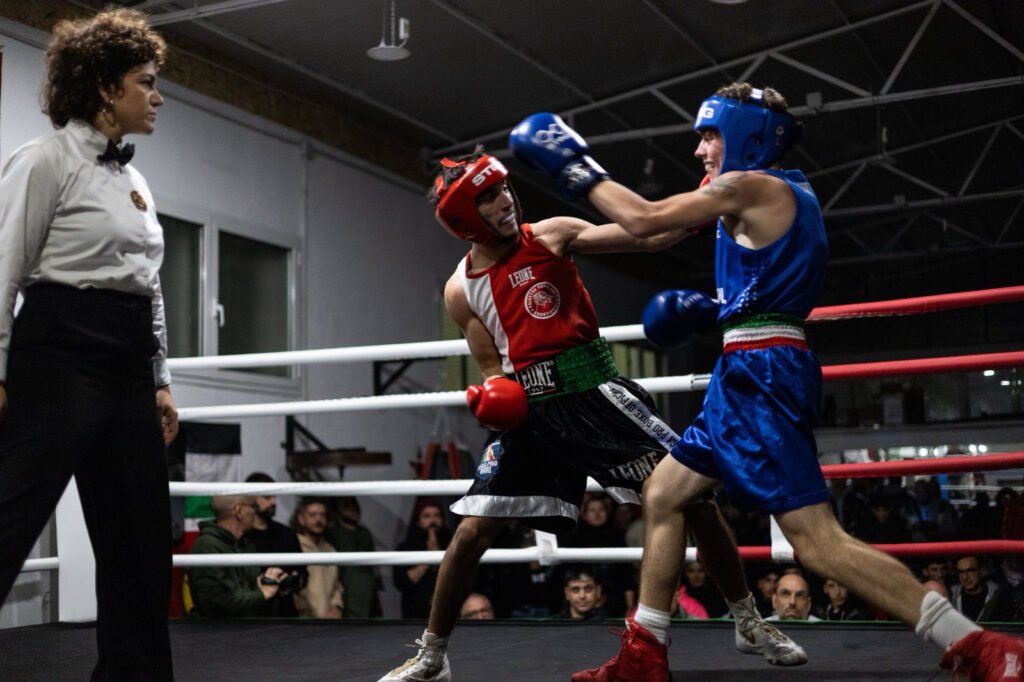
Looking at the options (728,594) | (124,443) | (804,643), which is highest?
(124,443)

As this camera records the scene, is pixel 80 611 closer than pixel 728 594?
No

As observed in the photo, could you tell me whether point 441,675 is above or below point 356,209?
below

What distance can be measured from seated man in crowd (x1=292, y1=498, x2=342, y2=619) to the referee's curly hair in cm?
384

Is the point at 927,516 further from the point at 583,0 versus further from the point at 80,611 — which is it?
the point at 80,611

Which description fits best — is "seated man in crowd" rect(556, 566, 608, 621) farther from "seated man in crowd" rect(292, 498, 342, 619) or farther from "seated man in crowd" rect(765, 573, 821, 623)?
"seated man in crowd" rect(292, 498, 342, 619)

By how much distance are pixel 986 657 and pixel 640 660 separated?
24.3 inches

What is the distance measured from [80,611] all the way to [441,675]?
76.0 inches

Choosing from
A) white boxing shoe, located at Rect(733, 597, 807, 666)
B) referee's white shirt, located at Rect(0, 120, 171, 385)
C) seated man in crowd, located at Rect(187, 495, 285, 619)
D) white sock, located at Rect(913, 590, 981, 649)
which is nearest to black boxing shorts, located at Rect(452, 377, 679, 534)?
white boxing shoe, located at Rect(733, 597, 807, 666)

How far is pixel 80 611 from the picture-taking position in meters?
3.68

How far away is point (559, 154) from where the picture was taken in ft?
6.72

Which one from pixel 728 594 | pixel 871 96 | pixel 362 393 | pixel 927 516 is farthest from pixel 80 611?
pixel 871 96

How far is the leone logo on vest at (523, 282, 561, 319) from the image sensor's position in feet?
7.67

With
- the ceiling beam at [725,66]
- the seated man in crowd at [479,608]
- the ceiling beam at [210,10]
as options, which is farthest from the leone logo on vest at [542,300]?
the ceiling beam at [725,66]

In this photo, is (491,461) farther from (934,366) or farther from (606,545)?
(606,545)
